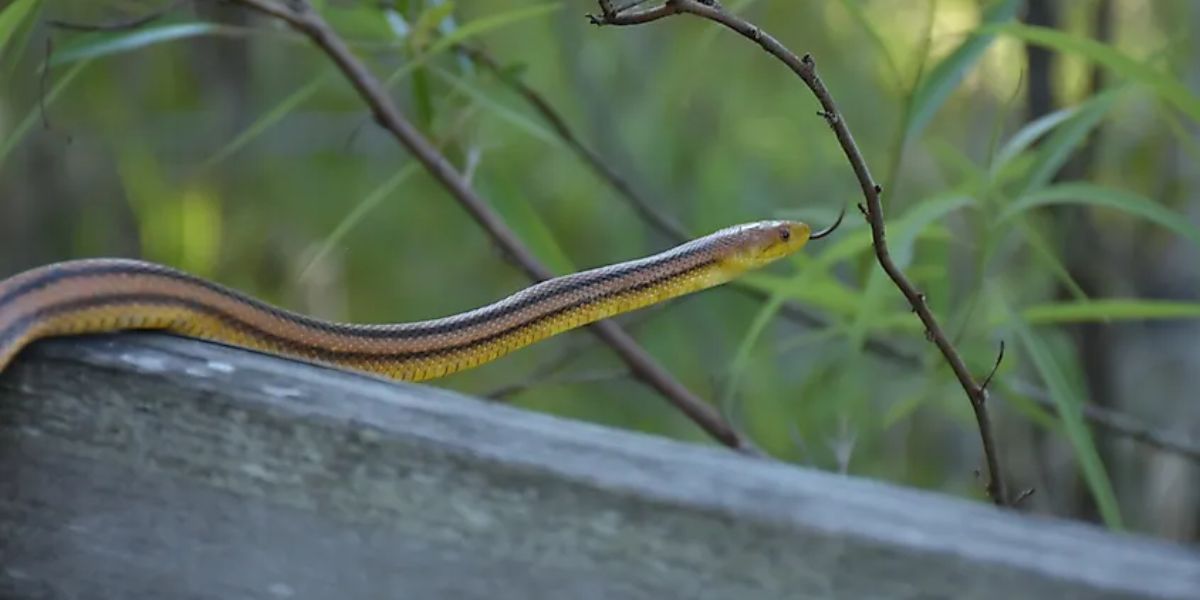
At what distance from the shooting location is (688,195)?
3.97 m

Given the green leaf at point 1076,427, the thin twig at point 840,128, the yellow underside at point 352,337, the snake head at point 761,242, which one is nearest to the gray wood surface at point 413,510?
the yellow underside at point 352,337

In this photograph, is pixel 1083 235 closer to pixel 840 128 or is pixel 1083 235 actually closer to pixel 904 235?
pixel 904 235

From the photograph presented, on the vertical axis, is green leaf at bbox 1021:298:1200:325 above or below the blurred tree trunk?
below

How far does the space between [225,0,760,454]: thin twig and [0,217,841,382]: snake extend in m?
0.14

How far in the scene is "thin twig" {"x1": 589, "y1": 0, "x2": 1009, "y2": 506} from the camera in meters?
1.21

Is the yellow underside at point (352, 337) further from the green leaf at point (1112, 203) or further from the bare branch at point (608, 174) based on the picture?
the green leaf at point (1112, 203)

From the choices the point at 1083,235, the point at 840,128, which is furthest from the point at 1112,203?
the point at 1083,235

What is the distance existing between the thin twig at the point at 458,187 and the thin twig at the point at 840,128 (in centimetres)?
57

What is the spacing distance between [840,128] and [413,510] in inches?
22.6

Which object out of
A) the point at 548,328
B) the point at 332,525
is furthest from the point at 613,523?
the point at 548,328

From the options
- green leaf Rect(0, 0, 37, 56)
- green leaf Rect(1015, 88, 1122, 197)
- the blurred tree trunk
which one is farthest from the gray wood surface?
the blurred tree trunk

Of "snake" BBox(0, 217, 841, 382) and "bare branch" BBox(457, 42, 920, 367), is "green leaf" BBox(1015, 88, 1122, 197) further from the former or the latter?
"bare branch" BBox(457, 42, 920, 367)

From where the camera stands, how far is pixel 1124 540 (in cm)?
79

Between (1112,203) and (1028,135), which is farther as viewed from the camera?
(1028,135)
